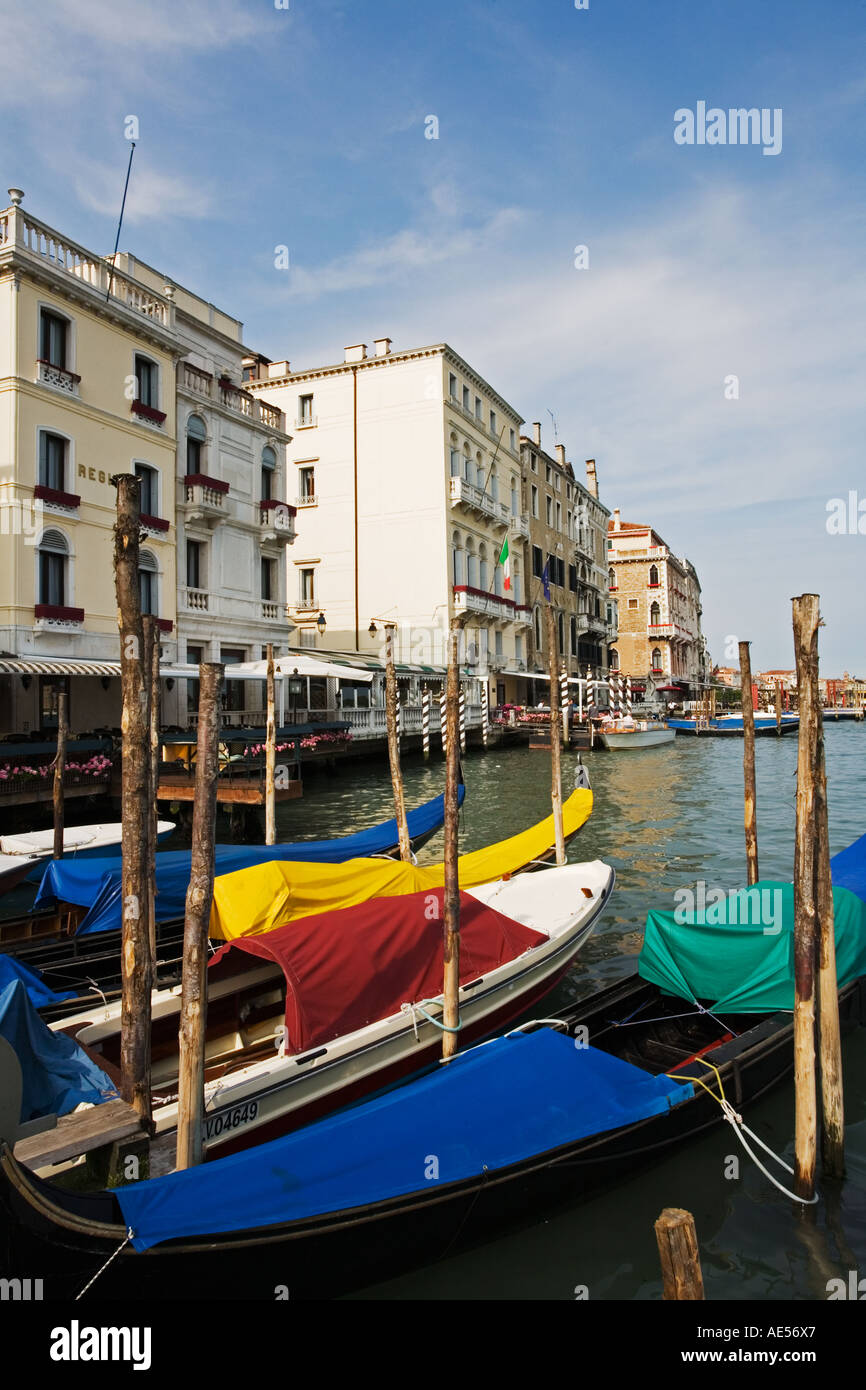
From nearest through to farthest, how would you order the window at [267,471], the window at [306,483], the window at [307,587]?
the window at [267,471] → the window at [307,587] → the window at [306,483]

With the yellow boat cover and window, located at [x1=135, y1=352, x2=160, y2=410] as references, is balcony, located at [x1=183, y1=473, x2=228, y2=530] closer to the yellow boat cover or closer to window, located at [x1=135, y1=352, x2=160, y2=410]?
window, located at [x1=135, y1=352, x2=160, y2=410]

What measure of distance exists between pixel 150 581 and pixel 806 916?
1845 cm

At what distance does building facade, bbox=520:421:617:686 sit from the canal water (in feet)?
68.8

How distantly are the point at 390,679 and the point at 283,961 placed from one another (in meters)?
8.08

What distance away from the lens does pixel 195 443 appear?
2272 cm

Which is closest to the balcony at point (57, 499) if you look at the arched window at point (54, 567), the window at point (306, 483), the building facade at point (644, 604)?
the arched window at point (54, 567)

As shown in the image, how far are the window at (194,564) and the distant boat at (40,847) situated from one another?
35.4 feet

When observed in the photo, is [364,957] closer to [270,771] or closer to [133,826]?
[133,826]

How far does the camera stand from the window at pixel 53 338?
17484 mm

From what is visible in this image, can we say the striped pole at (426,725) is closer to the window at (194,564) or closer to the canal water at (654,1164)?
the canal water at (654,1164)

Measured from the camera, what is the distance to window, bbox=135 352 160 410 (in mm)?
20234

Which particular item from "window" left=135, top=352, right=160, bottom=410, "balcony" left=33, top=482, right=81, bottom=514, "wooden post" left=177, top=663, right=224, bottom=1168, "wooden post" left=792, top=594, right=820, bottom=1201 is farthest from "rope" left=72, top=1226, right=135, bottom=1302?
"window" left=135, top=352, right=160, bottom=410
